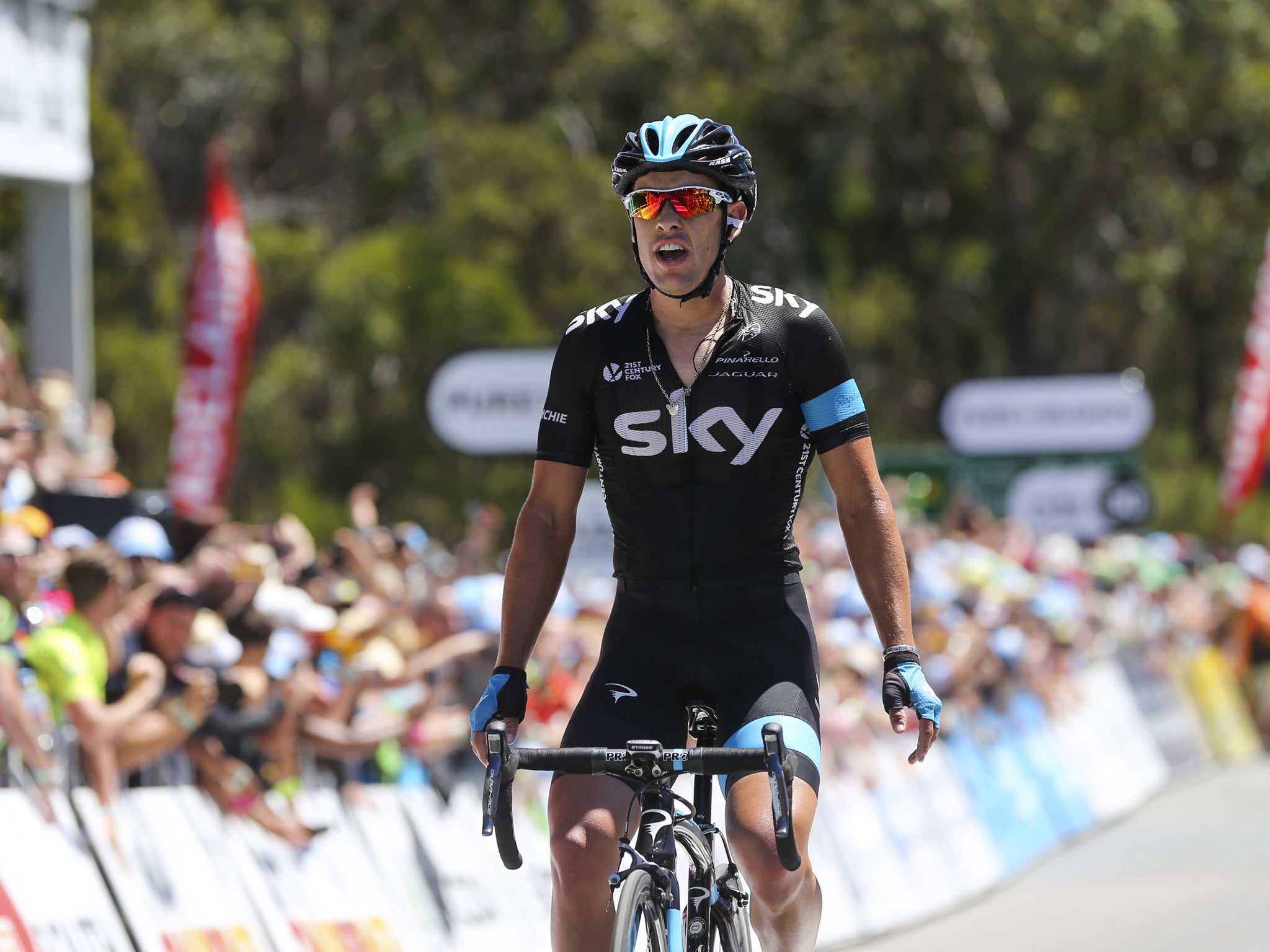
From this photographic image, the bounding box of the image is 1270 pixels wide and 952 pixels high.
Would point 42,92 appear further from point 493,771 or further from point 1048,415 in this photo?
point 493,771

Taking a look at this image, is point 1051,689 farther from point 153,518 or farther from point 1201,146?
point 1201,146

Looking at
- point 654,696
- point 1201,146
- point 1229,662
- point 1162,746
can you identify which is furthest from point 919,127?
point 654,696

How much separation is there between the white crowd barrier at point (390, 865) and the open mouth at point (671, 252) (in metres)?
2.99

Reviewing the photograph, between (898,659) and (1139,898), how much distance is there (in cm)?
744

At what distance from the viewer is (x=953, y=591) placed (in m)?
15.4

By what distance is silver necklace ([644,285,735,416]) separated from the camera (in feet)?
16.7

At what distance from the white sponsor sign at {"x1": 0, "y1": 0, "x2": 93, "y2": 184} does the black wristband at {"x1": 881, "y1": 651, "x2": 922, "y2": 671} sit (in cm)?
1131

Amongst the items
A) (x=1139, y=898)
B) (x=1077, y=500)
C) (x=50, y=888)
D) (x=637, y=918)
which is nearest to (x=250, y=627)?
(x=50, y=888)

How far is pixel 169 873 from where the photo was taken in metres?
7.25

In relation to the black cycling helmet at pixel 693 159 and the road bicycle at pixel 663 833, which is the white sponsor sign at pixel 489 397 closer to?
the black cycling helmet at pixel 693 159

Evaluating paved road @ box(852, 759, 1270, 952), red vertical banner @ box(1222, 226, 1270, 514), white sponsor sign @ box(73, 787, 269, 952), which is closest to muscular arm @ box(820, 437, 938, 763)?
white sponsor sign @ box(73, 787, 269, 952)

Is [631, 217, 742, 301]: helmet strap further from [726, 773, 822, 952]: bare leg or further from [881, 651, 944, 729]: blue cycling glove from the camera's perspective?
[726, 773, 822, 952]: bare leg

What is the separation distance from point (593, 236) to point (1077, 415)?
42.4 ft

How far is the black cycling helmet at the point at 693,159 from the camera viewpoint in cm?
500
